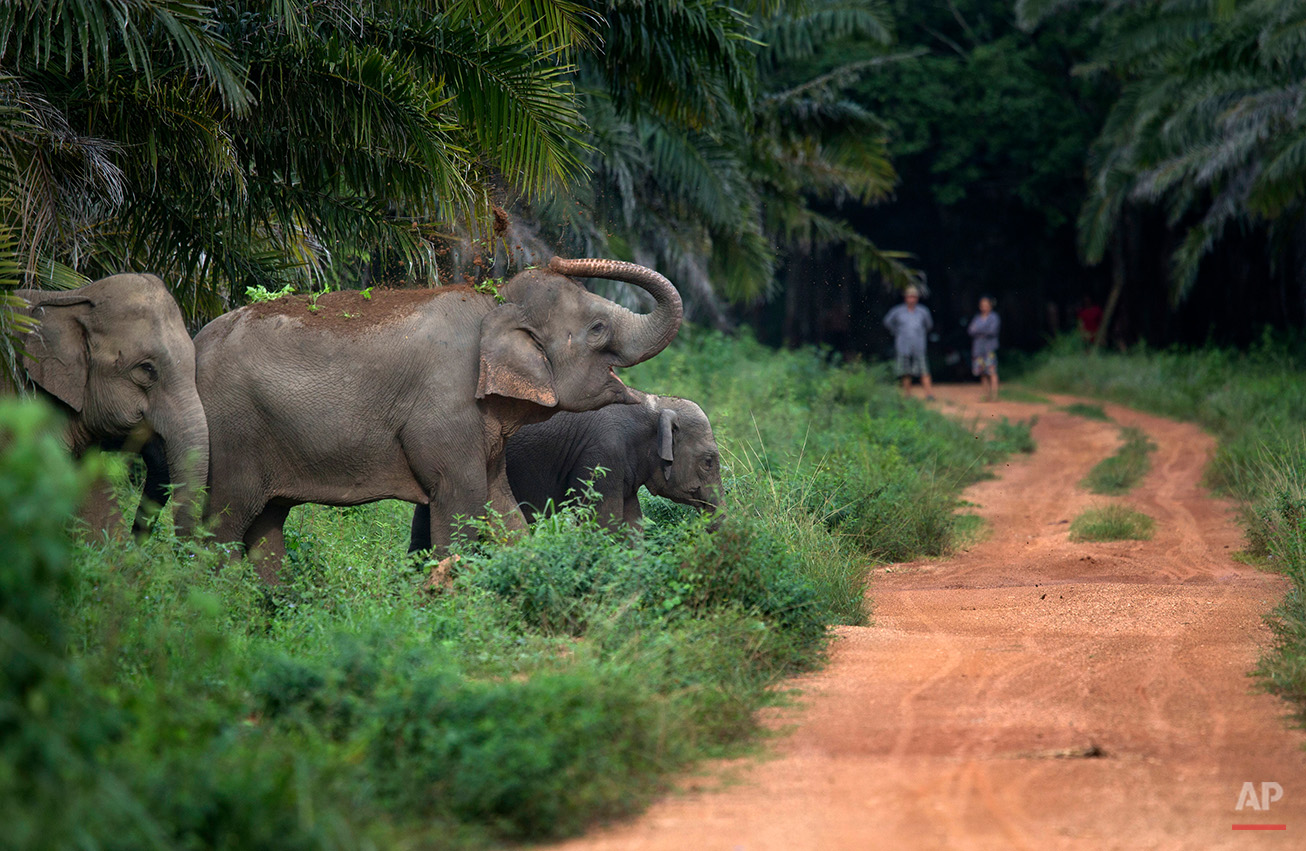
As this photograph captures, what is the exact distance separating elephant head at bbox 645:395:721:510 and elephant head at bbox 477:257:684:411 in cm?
135

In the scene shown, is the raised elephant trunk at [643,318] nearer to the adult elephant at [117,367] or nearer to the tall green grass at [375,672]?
the tall green grass at [375,672]

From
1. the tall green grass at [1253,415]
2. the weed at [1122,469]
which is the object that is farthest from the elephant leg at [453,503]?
the weed at [1122,469]

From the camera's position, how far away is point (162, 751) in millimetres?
3551

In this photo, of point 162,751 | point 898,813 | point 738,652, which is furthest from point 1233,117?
point 162,751

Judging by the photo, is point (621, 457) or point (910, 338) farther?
point (910, 338)

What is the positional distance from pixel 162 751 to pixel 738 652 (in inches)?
109

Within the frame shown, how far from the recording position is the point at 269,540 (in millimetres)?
7082

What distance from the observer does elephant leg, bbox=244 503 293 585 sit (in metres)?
6.98

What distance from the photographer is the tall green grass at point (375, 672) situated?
3.20 metres

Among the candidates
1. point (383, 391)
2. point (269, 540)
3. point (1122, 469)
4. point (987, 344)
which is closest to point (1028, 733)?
point (383, 391)

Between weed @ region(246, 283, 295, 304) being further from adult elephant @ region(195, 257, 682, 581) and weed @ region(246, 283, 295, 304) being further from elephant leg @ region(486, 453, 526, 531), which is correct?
elephant leg @ region(486, 453, 526, 531)

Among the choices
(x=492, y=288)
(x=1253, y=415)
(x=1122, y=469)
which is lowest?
(x=1122, y=469)

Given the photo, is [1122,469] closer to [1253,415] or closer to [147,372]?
[1253,415]

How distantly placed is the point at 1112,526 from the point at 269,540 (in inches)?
273
